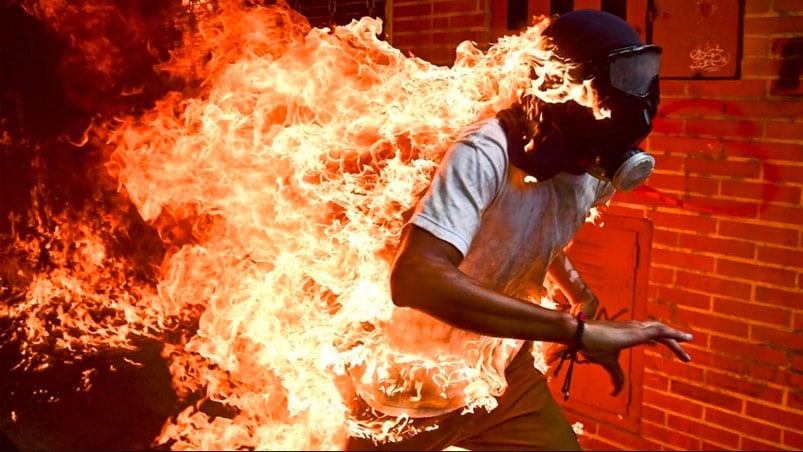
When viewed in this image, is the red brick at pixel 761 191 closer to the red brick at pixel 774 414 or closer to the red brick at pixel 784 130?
the red brick at pixel 784 130

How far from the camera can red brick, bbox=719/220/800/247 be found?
4477 mm

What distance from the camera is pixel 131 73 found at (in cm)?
935

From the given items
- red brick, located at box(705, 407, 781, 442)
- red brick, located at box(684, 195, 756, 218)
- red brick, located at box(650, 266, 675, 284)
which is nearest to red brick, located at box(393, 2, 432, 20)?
red brick, located at box(684, 195, 756, 218)

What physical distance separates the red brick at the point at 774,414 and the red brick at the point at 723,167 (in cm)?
145

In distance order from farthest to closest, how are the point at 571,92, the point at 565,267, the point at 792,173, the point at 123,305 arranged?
the point at 123,305 < the point at 792,173 < the point at 565,267 < the point at 571,92

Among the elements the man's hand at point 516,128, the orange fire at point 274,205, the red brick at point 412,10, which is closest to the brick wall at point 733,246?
the orange fire at point 274,205

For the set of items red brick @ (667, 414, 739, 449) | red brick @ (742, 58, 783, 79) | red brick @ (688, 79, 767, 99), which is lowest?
red brick @ (667, 414, 739, 449)

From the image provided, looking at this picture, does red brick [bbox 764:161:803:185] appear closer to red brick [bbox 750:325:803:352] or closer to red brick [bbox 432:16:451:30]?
red brick [bbox 750:325:803:352]

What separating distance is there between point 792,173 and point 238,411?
12.1ft

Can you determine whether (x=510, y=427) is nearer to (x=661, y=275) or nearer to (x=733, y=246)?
(x=661, y=275)

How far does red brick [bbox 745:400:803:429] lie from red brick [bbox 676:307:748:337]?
1.50 ft

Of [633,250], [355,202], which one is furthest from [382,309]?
[633,250]

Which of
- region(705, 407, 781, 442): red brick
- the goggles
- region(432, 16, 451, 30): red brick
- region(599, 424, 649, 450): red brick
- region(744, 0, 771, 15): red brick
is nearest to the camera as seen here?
the goggles

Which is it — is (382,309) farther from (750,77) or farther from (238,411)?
(750,77)
